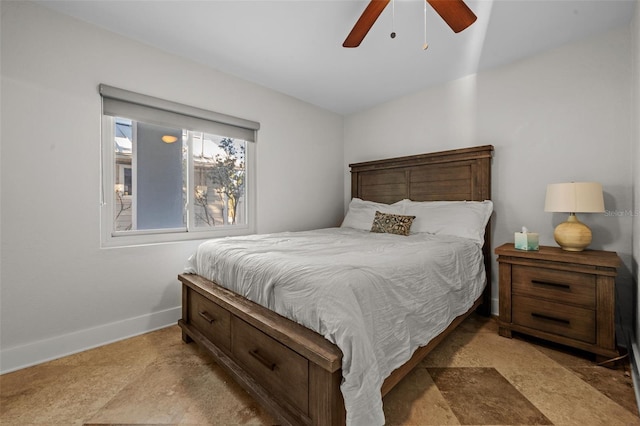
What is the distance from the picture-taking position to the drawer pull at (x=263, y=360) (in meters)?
1.31

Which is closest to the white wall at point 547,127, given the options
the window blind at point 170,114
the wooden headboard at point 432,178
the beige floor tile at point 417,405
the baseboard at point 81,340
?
the wooden headboard at point 432,178

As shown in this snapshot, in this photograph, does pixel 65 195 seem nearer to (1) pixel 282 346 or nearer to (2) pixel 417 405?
(1) pixel 282 346

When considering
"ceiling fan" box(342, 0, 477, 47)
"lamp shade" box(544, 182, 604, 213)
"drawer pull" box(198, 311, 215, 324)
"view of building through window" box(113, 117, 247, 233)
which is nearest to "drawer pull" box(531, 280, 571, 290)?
"lamp shade" box(544, 182, 604, 213)

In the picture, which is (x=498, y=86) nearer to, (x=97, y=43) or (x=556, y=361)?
(x=556, y=361)

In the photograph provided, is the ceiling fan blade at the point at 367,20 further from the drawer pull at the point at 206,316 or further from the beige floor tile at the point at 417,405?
the beige floor tile at the point at 417,405

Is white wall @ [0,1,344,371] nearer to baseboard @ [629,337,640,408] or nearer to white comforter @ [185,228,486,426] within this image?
white comforter @ [185,228,486,426]

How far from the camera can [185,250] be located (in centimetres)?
256

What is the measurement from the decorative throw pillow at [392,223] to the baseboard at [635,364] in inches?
63.9

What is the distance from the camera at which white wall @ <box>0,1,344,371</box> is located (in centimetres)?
179

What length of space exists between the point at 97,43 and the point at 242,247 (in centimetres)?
193

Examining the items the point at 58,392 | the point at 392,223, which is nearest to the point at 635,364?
the point at 392,223

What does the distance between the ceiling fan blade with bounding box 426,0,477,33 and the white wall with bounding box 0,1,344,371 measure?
2.10m

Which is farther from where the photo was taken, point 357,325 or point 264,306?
point 264,306

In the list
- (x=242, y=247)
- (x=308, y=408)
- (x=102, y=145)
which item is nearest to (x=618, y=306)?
(x=308, y=408)
